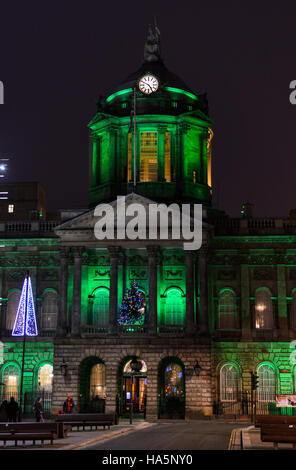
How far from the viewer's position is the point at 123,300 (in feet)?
159

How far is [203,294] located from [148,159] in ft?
45.9

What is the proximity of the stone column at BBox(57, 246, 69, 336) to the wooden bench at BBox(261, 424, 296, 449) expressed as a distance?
88.3ft

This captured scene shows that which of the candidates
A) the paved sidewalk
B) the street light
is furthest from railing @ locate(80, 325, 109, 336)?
the paved sidewalk

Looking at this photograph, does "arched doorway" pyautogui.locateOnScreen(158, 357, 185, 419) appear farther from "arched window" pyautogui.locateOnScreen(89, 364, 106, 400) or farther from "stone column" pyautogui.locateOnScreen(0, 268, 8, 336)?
"stone column" pyautogui.locateOnScreen(0, 268, 8, 336)

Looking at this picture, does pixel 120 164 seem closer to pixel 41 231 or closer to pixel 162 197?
pixel 162 197

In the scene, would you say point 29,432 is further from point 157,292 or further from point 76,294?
point 157,292

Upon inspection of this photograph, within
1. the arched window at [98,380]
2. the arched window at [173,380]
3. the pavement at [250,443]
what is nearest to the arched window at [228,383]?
the arched window at [173,380]

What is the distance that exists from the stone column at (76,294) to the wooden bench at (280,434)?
85.9 feet

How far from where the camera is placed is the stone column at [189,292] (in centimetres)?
4719

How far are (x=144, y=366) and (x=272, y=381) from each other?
8999 mm

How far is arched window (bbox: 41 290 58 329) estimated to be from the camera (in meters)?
53.0

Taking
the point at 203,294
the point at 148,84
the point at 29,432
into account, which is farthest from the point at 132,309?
the point at 29,432
